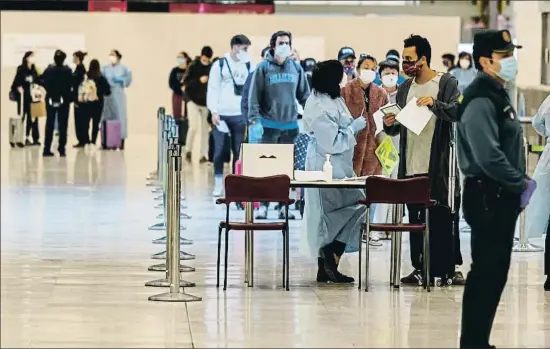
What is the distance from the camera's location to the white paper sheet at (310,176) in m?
9.95

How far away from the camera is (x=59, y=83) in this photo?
23453 mm

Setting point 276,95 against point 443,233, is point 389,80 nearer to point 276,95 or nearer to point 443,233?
point 276,95

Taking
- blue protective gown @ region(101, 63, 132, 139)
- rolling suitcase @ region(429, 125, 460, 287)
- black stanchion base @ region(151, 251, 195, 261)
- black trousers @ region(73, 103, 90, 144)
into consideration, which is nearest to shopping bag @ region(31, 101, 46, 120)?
black trousers @ region(73, 103, 90, 144)

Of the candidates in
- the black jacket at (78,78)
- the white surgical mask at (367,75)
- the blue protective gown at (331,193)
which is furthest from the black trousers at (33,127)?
the blue protective gown at (331,193)

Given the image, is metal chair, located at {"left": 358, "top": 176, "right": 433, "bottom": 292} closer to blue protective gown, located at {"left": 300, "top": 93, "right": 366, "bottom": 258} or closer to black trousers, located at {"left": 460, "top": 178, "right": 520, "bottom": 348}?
blue protective gown, located at {"left": 300, "top": 93, "right": 366, "bottom": 258}

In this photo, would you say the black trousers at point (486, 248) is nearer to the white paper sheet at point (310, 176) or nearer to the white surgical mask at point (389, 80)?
the white paper sheet at point (310, 176)

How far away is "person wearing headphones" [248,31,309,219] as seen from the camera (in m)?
13.4

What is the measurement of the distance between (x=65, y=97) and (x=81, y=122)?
1723mm

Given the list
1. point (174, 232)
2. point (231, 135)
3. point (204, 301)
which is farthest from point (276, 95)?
point (204, 301)

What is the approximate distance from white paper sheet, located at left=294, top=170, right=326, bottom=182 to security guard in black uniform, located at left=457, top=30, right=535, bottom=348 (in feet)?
8.61

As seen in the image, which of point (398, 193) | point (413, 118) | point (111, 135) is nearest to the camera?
point (398, 193)

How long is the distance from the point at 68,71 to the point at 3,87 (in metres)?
6.56

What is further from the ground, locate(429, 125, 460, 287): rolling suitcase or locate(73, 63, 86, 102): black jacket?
locate(73, 63, 86, 102): black jacket

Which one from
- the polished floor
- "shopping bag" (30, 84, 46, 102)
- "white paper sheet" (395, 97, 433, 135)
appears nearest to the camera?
the polished floor
